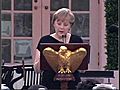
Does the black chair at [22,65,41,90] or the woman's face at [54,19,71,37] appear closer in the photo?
the woman's face at [54,19,71,37]

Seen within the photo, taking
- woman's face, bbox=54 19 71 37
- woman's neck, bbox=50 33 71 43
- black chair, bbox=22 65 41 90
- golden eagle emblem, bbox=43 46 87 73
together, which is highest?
woman's face, bbox=54 19 71 37

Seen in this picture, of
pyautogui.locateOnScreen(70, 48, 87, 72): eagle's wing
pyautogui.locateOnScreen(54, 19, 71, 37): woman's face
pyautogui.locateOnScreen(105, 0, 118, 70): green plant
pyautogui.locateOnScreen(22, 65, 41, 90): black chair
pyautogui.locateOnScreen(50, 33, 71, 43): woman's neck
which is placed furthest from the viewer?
pyautogui.locateOnScreen(105, 0, 118, 70): green plant

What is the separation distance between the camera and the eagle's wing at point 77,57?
249 cm

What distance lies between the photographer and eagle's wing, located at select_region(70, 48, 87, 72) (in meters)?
2.49

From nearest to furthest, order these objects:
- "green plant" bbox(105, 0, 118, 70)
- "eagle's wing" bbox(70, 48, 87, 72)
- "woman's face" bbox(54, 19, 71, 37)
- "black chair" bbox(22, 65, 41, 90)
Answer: "eagle's wing" bbox(70, 48, 87, 72) → "woman's face" bbox(54, 19, 71, 37) → "black chair" bbox(22, 65, 41, 90) → "green plant" bbox(105, 0, 118, 70)

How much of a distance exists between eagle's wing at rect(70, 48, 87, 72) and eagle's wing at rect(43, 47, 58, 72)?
0.08 metres

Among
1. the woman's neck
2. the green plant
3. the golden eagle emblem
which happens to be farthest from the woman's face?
the green plant

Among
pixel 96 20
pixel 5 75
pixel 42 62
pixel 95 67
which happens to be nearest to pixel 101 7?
pixel 96 20

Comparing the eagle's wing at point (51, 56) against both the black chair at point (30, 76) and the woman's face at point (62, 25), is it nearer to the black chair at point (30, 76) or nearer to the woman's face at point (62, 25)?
the woman's face at point (62, 25)

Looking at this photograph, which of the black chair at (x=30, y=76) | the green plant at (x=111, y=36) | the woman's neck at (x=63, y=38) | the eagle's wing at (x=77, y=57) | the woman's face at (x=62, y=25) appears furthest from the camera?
the green plant at (x=111, y=36)

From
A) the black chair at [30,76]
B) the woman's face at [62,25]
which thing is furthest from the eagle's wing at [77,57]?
the black chair at [30,76]

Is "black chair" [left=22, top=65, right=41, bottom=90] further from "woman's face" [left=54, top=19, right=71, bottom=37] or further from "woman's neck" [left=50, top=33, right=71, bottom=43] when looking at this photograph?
"woman's face" [left=54, top=19, right=71, bottom=37]

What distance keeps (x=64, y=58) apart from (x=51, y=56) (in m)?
0.06

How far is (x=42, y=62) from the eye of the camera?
8.47 ft
